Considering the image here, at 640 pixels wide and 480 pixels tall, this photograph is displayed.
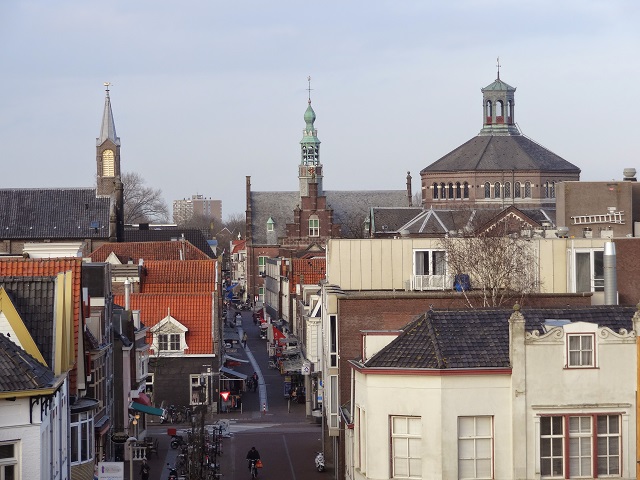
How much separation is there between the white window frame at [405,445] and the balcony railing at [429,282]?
1521cm

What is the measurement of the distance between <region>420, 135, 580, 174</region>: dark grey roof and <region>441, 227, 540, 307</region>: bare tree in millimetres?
115840

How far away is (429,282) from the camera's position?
42.4 m

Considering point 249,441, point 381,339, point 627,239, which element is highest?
point 627,239

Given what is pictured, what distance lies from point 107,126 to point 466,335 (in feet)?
421

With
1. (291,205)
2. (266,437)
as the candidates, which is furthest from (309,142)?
(266,437)

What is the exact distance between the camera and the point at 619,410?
89.3ft

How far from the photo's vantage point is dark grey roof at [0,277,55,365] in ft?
87.5

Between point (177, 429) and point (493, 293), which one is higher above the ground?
point (493, 293)

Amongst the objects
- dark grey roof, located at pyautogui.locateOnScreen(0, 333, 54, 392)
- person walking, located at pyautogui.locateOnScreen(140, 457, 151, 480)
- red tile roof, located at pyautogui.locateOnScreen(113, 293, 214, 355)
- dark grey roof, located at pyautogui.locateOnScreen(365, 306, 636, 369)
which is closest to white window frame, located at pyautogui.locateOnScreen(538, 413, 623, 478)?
dark grey roof, located at pyautogui.locateOnScreen(365, 306, 636, 369)

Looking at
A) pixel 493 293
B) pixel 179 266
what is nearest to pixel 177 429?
pixel 179 266

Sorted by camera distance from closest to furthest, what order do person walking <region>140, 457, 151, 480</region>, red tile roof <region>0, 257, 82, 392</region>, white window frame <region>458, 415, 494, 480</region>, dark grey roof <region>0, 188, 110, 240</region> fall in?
white window frame <region>458, 415, 494, 480</region> → red tile roof <region>0, 257, 82, 392</region> → person walking <region>140, 457, 151, 480</region> → dark grey roof <region>0, 188, 110, 240</region>

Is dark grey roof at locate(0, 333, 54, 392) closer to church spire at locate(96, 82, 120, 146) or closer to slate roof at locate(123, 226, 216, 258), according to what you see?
slate roof at locate(123, 226, 216, 258)

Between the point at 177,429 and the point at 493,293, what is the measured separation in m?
24.7

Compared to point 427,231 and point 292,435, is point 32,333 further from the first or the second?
point 427,231
